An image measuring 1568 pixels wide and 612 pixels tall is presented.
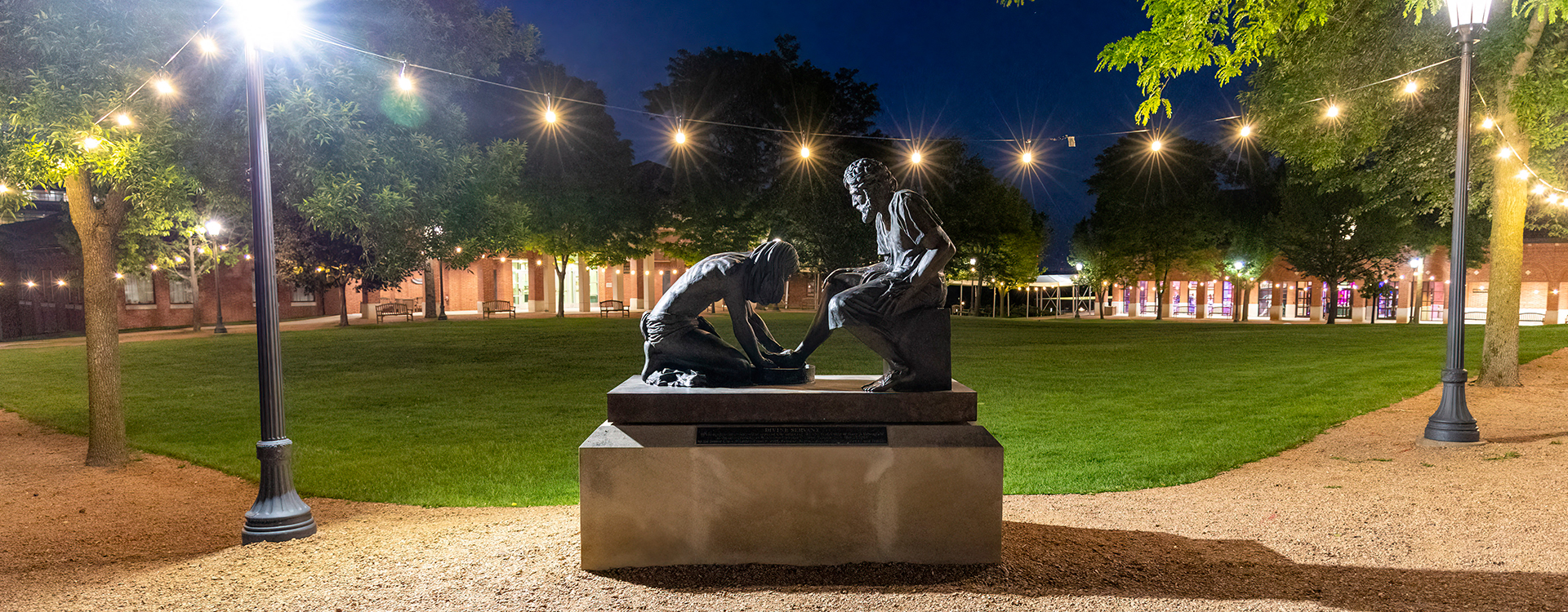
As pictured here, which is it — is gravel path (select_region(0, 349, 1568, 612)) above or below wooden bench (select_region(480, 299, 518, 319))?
below

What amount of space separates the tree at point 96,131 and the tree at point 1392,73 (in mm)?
10256

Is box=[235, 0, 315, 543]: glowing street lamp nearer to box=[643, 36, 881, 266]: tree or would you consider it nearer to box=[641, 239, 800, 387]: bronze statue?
box=[641, 239, 800, 387]: bronze statue

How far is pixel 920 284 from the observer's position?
4500 millimetres

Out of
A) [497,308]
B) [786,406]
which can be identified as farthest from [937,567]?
[497,308]

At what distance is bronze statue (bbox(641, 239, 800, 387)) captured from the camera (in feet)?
15.8

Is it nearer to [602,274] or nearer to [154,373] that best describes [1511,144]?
[154,373]

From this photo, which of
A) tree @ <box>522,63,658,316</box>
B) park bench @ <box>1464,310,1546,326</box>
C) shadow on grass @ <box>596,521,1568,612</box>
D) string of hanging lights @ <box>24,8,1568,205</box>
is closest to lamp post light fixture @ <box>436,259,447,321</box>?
tree @ <box>522,63,658,316</box>

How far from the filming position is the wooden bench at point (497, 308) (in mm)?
36781

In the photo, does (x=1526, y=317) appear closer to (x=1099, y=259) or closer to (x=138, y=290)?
(x=1099, y=259)

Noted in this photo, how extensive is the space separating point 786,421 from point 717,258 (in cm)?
126

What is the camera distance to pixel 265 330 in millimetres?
5246

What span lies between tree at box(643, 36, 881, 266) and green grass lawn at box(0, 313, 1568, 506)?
35.4ft

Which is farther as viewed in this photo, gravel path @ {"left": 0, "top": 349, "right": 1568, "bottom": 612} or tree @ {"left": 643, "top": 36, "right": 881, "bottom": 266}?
tree @ {"left": 643, "top": 36, "right": 881, "bottom": 266}

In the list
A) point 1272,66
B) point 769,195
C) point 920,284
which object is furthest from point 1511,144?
point 769,195
